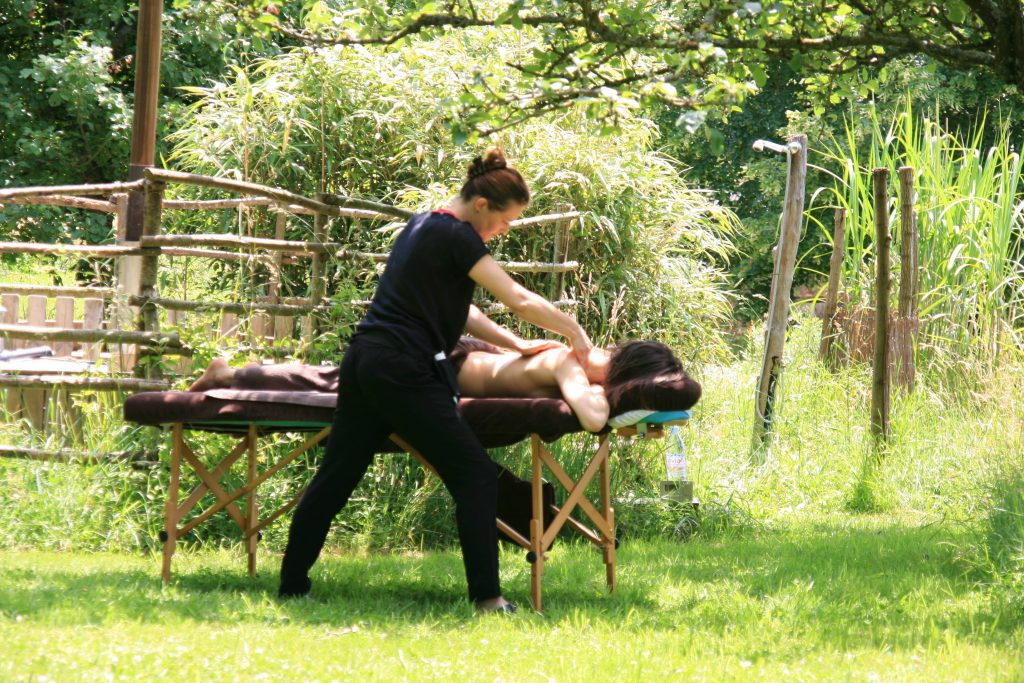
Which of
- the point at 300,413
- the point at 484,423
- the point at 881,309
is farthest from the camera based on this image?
the point at 881,309

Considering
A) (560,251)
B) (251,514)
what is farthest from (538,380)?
(560,251)

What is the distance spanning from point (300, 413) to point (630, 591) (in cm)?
131

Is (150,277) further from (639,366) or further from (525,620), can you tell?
(525,620)

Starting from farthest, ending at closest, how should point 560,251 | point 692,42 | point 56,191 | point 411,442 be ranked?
point 560,251 → point 56,191 → point 411,442 → point 692,42

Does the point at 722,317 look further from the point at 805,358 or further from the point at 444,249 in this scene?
the point at 444,249

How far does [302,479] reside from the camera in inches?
201

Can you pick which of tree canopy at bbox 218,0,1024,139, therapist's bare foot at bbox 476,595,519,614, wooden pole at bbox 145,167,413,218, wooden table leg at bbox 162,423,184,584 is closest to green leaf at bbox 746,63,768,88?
tree canopy at bbox 218,0,1024,139

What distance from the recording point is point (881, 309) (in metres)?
6.10

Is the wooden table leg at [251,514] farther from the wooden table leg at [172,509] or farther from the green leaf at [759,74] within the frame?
the green leaf at [759,74]

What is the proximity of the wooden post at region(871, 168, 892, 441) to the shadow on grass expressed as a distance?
1.11 m

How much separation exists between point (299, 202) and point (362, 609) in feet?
6.93

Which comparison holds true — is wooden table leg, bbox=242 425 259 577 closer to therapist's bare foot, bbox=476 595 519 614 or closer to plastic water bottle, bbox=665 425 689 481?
therapist's bare foot, bbox=476 595 519 614

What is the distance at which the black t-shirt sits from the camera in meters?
3.66

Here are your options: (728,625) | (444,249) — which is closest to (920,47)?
(444,249)
